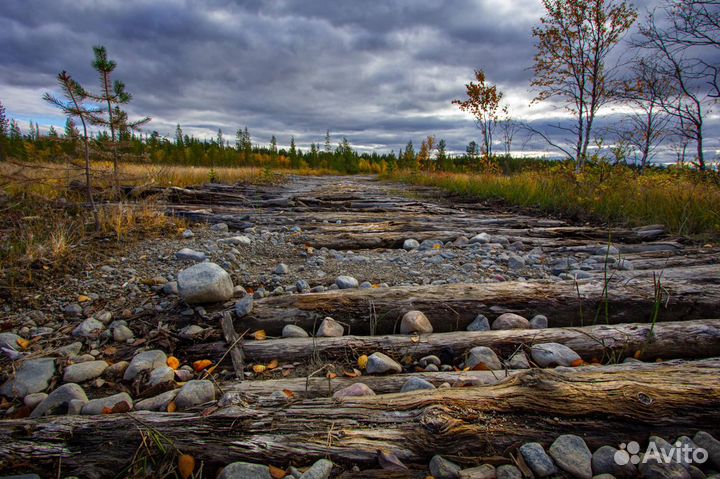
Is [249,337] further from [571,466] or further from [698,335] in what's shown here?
[698,335]

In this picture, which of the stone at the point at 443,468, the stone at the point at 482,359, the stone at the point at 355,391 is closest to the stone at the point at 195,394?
the stone at the point at 355,391

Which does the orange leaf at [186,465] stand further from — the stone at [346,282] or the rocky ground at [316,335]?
the stone at [346,282]

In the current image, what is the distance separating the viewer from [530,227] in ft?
17.3

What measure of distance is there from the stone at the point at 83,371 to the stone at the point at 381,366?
1371 mm

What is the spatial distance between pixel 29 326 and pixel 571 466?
2.95 metres

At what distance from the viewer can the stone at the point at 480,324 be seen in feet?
6.93

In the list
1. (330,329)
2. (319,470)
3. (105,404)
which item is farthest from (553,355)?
(105,404)

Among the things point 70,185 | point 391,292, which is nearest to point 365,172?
point 70,185

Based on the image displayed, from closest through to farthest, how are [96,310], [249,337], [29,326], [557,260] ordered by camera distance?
[249,337], [29,326], [96,310], [557,260]

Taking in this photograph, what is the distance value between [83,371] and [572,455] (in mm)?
2173

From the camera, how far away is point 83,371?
1772 millimetres

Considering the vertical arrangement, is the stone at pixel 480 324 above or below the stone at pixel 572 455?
above

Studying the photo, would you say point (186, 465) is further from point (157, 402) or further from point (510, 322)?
point (510, 322)

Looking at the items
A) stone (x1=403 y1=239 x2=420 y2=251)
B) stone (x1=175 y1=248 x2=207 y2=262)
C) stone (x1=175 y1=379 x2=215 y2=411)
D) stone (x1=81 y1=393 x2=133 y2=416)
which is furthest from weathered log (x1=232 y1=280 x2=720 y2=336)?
stone (x1=403 y1=239 x2=420 y2=251)
